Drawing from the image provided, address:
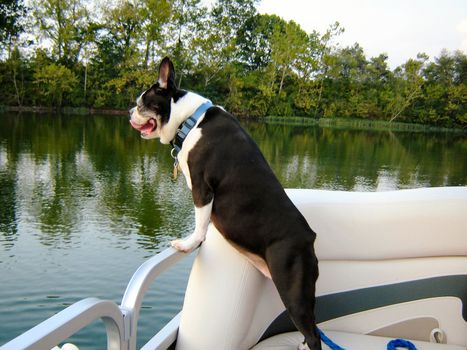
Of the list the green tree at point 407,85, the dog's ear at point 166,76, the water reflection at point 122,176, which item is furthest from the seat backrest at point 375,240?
the green tree at point 407,85

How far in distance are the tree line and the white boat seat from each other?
31454mm

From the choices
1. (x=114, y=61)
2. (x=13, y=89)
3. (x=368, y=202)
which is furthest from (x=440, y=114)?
(x=368, y=202)

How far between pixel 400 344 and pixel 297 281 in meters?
0.61

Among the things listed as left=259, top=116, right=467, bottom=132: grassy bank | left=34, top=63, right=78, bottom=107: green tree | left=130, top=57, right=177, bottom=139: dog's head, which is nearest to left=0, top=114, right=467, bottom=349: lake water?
left=130, top=57, right=177, bottom=139: dog's head

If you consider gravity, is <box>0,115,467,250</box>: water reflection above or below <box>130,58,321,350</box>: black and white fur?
below

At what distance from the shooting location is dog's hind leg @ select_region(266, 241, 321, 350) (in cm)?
148

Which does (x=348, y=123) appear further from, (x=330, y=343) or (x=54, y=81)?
(x=330, y=343)

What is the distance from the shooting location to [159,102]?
182 centimetres

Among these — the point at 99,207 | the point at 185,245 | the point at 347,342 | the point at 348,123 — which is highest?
the point at 348,123

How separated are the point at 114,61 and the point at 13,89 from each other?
771cm

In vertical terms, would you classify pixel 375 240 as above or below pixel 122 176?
above

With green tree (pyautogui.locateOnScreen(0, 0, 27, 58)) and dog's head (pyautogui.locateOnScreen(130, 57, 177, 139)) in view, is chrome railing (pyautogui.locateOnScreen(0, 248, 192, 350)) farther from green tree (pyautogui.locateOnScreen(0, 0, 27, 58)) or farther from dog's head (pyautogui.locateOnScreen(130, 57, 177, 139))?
green tree (pyautogui.locateOnScreen(0, 0, 27, 58))

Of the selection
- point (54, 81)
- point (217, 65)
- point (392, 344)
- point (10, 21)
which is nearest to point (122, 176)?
point (392, 344)

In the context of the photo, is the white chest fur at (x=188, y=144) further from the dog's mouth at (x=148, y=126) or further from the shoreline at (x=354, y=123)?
the shoreline at (x=354, y=123)
